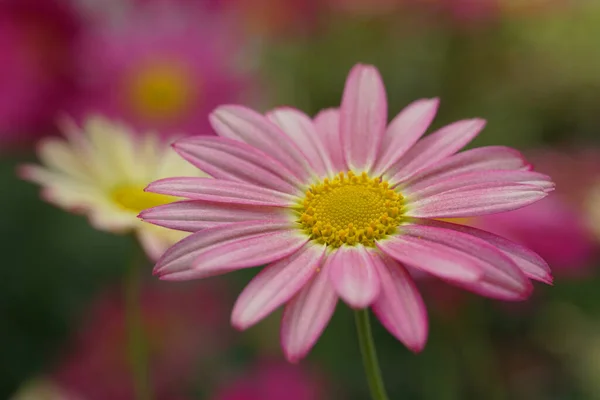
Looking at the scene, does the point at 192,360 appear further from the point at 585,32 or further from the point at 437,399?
the point at 585,32

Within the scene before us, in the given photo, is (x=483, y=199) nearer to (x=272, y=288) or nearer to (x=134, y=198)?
(x=272, y=288)

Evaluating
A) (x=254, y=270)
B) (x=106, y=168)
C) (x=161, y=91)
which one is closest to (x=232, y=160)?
(x=106, y=168)

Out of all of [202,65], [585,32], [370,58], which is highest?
[202,65]

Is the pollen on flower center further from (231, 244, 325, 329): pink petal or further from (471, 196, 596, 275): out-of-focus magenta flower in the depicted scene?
(471, 196, 596, 275): out-of-focus magenta flower

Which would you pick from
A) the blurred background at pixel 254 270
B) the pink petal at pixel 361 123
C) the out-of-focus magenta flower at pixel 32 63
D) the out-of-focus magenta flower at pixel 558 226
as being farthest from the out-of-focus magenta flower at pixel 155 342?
the pink petal at pixel 361 123

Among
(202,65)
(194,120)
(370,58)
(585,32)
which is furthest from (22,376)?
(585,32)

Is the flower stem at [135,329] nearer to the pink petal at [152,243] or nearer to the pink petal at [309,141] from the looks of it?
the pink petal at [152,243]

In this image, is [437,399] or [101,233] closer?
[437,399]

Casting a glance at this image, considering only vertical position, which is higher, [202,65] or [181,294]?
[202,65]
